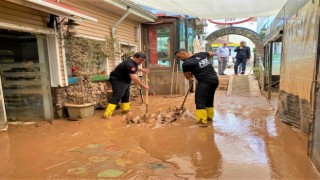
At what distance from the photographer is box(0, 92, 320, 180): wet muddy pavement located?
2.83 meters

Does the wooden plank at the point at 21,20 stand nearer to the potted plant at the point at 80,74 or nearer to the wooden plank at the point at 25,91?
the potted plant at the point at 80,74

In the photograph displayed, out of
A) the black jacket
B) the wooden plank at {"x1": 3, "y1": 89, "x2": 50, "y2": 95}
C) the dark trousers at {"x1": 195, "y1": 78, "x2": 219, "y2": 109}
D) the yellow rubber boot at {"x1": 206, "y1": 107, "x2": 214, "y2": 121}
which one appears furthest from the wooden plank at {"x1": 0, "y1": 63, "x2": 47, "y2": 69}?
the black jacket

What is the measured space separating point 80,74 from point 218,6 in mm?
4066

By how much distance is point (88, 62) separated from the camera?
5883 millimetres

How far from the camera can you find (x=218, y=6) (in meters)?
6.76

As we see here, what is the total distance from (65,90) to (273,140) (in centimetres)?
446

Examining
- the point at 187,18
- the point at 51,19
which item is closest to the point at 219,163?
the point at 51,19

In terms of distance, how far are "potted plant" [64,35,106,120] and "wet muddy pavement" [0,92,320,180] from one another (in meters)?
0.35

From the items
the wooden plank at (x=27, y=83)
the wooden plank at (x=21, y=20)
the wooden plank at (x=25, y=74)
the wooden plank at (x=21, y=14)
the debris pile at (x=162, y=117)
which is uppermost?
the wooden plank at (x=21, y=14)

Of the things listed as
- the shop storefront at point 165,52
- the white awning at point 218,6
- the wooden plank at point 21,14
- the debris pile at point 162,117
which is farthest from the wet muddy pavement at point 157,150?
the shop storefront at point 165,52

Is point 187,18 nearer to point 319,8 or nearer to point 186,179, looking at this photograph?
point 319,8

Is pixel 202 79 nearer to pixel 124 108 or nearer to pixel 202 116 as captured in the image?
pixel 202 116

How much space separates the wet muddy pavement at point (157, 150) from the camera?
2.83 meters

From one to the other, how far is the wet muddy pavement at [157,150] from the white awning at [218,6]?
3.01 m
